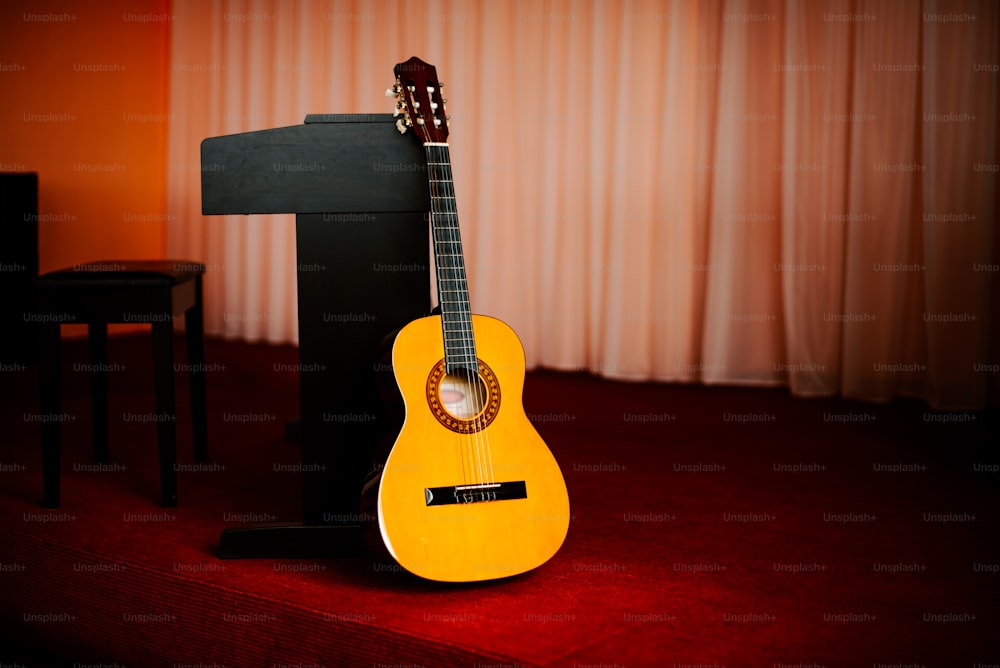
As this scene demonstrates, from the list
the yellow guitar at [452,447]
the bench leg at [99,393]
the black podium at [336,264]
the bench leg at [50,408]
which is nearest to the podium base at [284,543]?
the black podium at [336,264]

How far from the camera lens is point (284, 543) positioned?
5.93 feet

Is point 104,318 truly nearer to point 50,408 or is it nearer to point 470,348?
point 50,408

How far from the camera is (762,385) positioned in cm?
365

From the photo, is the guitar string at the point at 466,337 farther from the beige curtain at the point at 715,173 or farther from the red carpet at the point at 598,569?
A: the beige curtain at the point at 715,173

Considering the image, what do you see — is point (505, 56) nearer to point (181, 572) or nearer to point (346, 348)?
point (346, 348)

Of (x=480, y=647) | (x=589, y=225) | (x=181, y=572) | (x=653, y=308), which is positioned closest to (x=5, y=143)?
(x=589, y=225)

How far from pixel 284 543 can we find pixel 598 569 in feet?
2.06

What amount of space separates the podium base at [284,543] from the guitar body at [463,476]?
0.25 metres

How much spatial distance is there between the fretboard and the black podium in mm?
71

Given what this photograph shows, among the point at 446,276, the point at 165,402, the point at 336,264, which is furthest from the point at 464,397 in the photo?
the point at 165,402

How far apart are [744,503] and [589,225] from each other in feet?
6.48

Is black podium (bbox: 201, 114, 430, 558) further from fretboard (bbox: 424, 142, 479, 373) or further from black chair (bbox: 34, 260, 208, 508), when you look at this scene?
black chair (bbox: 34, 260, 208, 508)

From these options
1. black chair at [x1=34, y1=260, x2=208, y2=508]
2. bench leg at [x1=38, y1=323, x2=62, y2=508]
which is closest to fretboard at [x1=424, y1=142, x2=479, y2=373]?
black chair at [x1=34, y1=260, x2=208, y2=508]

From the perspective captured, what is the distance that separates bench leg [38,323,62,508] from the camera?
2098 mm
